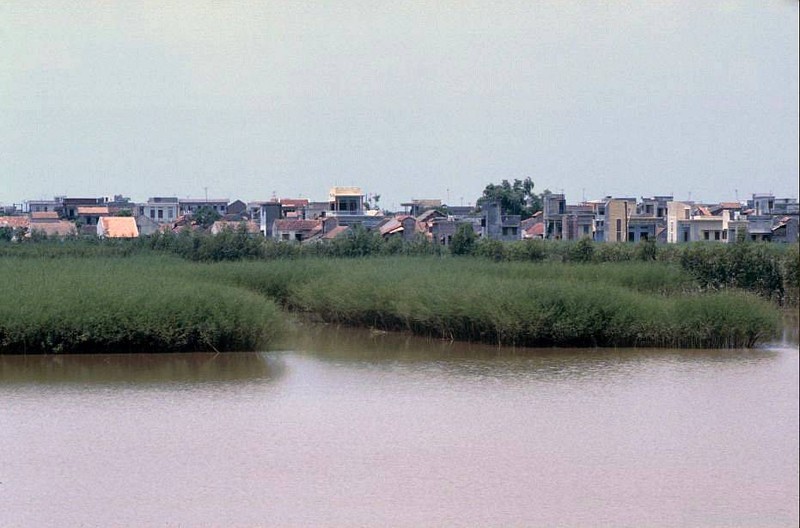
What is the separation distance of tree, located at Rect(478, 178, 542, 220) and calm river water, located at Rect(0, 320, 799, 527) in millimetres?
29617

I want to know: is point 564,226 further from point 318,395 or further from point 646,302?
point 318,395

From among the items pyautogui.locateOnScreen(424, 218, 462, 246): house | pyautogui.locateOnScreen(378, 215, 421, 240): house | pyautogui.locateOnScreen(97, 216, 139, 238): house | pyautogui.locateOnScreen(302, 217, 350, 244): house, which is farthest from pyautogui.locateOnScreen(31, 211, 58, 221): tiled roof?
pyautogui.locateOnScreen(424, 218, 462, 246): house

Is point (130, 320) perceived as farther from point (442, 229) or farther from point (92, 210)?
point (92, 210)

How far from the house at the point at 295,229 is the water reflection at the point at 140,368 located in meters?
24.1

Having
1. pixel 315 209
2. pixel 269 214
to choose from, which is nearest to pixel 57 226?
pixel 269 214

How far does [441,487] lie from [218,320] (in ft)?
19.4

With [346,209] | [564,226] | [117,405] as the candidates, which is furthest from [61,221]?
[117,405]

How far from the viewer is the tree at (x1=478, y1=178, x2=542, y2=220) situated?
42.2 m

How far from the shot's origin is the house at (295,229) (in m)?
37.1

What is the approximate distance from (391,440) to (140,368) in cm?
431

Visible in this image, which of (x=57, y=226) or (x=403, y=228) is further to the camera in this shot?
(x=57, y=226)

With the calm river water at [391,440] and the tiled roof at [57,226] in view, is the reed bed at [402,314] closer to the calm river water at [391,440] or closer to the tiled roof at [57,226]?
the calm river water at [391,440]

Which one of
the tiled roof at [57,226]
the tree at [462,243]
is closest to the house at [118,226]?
the tiled roof at [57,226]

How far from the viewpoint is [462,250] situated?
2514 centimetres
